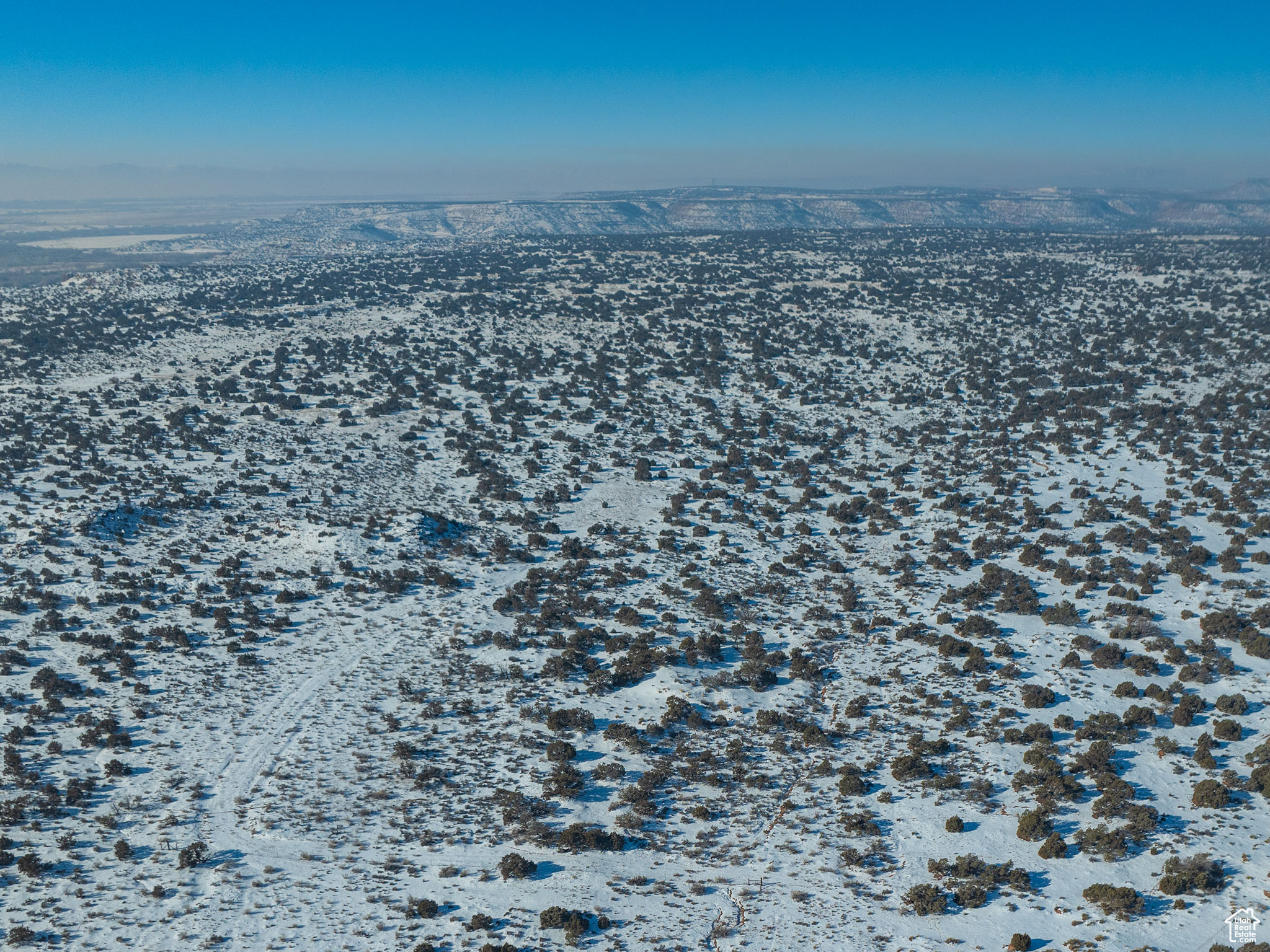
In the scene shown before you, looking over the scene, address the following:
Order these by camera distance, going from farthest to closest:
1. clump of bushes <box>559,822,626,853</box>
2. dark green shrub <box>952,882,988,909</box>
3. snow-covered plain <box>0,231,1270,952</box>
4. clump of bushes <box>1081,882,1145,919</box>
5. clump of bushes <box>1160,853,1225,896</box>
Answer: clump of bushes <box>559,822,626,853</box>
snow-covered plain <box>0,231,1270,952</box>
dark green shrub <box>952,882,988,909</box>
clump of bushes <box>1160,853,1225,896</box>
clump of bushes <box>1081,882,1145,919</box>

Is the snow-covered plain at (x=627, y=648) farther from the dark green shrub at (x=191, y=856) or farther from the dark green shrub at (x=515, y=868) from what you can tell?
the dark green shrub at (x=515, y=868)

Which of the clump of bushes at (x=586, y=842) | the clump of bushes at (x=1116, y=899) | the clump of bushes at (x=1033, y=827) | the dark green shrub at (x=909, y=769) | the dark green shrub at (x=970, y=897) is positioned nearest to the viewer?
the clump of bushes at (x=1116, y=899)

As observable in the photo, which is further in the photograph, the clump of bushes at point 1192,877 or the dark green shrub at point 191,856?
the dark green shrub at point 191,856

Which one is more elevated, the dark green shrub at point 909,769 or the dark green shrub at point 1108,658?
the dark green shrub at point 1108,658

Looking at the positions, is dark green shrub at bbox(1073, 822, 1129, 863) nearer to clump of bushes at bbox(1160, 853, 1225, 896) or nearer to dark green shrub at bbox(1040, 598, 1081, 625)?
clump of bushes at bbox(1160, 853, 1225, 896)

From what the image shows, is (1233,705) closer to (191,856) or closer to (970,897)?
(970,897)

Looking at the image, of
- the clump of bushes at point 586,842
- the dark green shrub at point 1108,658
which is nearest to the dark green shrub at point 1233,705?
the dark green shrub at point 1108,658

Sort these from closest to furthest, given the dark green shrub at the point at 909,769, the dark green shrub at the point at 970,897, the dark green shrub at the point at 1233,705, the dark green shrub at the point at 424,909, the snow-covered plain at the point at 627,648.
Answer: the dark green shrub at the point at 424,909
the dark green shrub at the point at 970,897
the snow-covered plain at the point at 627,648
the dark green shrub at the point at 909,769
the dark green shrub at the point at 1233,705

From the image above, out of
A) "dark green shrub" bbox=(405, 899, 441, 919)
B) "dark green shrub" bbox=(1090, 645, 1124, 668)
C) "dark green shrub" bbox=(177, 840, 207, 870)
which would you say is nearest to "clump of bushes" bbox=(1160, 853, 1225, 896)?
"dark green shrub" bbox=(1090, 645, 1124, 668)

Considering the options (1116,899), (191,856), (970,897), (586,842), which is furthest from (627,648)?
(1116,899)

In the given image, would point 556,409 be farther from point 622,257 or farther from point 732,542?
point 622,257
